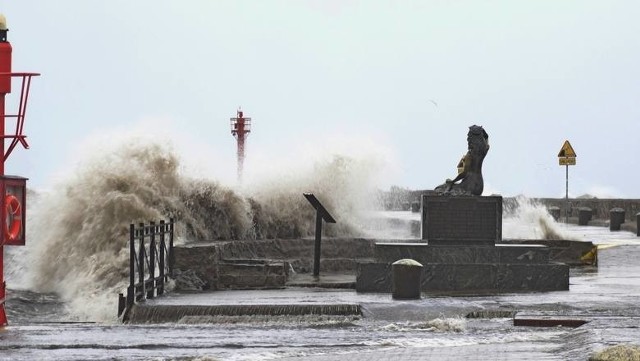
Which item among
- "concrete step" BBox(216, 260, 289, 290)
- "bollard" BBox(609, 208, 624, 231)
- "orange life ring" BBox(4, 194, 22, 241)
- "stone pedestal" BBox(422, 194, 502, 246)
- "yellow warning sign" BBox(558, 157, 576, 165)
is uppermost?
"yellow warning sign" BBox(558, 157, 576, 165)

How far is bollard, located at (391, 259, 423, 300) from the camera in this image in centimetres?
1895

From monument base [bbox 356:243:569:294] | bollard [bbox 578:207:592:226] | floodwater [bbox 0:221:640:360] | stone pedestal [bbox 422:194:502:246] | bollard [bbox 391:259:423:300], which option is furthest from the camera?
bollard [bbox 578:207:592:226]

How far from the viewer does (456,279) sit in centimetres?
2127

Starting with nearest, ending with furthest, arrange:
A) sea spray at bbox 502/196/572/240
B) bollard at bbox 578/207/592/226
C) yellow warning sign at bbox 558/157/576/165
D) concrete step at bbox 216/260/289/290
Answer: concrete step at bbox 216/260/289/290 < sea spray at bbox 502/196/572/240 < bollard at bbox 578/207/592/226 < yellow warning sign at bbox 558/157/576/165

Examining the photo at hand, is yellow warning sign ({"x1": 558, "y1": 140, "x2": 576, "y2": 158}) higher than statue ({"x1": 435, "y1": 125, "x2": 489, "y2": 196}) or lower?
higher

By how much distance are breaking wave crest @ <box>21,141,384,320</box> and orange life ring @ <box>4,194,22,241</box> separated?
333 inches

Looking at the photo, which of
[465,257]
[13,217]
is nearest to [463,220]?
[465,257]

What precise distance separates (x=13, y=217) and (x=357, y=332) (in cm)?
411

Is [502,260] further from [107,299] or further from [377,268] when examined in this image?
[107,299]

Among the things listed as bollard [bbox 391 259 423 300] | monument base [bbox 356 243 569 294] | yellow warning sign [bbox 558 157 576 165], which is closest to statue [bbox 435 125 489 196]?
monument base [bbox 356 243 569 294]

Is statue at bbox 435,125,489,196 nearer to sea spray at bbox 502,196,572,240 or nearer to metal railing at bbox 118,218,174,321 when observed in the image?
metal railing at bbox 118,218,174,321

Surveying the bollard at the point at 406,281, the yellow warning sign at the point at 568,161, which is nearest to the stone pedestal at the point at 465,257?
the bollard at the point at 406,281

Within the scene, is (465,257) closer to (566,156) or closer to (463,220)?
(463,220)

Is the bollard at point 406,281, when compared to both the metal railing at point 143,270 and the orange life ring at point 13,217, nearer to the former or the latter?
the metal railing at point 143,270
